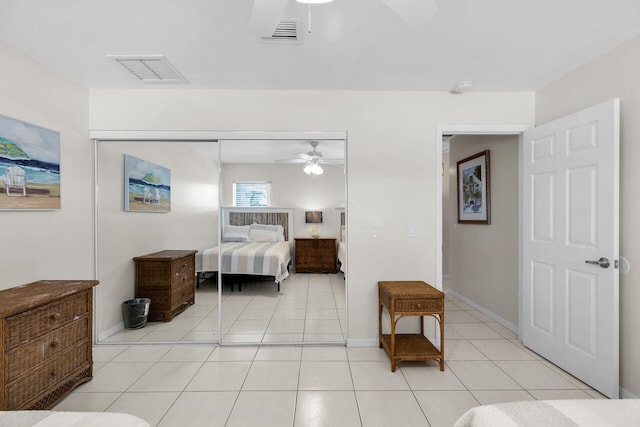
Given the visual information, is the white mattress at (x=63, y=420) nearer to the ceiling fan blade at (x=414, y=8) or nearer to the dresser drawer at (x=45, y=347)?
the dresser drawer at (x=45, y=347)

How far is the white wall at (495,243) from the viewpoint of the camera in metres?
3.37

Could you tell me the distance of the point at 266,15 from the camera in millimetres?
1309

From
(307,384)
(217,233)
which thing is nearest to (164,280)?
(217,233)

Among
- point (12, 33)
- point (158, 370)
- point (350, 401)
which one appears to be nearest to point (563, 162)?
point (350, 401)

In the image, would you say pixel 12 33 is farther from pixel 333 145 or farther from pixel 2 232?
pixel 333 145

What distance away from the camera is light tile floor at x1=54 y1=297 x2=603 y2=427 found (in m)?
2.00

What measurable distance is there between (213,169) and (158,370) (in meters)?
1.85

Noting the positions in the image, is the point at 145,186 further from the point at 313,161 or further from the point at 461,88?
the point at 461,88

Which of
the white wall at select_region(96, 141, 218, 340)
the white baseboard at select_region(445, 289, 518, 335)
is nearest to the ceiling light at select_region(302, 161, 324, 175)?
the white wall at select_region(96, 141, 218, 340)

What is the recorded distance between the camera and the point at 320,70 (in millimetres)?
2633

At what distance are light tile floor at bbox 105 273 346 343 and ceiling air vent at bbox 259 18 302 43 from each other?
7.24 feet

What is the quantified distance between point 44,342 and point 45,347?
0.04 m

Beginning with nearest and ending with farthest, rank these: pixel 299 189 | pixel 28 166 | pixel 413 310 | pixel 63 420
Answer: pixel 63 420 → pixel 28 166 → pixel 413 310 → pixel 299 189

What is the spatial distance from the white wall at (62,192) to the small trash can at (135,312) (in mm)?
470
